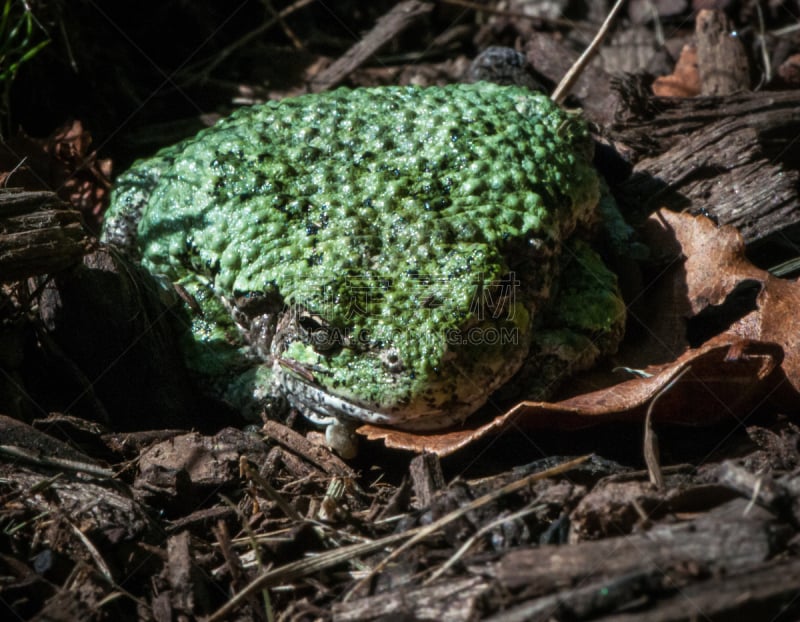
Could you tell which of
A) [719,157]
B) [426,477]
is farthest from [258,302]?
[719,157]

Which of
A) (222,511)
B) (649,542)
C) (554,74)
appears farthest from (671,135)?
(222,511)

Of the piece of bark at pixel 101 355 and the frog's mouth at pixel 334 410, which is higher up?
the piece of bark at pixel 101 355

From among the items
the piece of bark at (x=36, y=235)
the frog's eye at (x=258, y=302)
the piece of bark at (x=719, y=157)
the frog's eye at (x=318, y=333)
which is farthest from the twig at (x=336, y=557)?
the piece of bark at (x=719, y=157)

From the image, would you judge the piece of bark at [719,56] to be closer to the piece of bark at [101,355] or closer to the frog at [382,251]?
the frog at [382,251]

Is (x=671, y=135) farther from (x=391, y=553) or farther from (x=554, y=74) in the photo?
(x=391, y=553)

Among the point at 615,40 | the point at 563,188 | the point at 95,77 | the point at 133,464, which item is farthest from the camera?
the point at 615,40

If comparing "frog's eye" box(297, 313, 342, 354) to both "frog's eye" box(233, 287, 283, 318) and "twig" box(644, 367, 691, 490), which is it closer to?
"frog's eye" box(233, 287, 283, 318)

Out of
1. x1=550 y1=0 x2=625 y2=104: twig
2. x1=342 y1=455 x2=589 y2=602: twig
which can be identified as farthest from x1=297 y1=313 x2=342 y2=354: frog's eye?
x1=550 y1=0 x2=625 y2=104: twig
